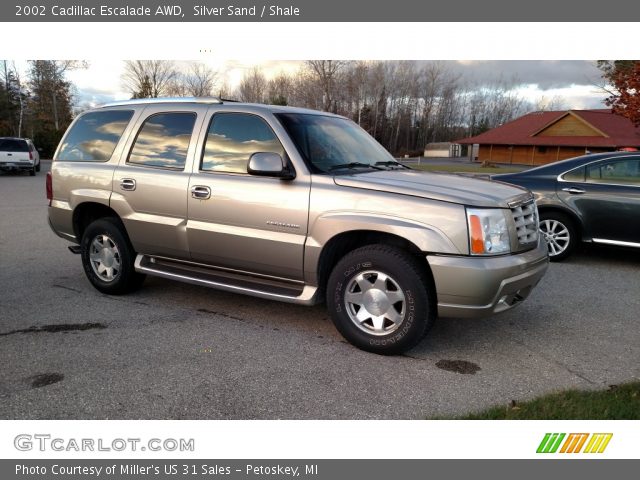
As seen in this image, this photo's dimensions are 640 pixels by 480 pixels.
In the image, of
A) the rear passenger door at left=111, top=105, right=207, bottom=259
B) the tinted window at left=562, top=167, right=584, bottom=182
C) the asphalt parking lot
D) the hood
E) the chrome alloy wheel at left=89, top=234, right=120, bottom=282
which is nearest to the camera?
the asphalt parking lot

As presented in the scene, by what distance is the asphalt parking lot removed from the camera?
3303 mm

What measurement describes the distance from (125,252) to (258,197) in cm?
183

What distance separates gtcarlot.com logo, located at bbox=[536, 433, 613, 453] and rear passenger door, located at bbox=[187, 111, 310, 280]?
7.29 feet

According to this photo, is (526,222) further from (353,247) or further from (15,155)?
(15,155)

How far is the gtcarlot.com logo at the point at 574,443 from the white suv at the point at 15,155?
2658 centimetres

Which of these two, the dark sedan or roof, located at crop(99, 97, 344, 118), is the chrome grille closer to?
roof, located at crop(99, 97, 344, 118)

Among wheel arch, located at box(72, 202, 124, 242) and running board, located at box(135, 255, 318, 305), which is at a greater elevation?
wheel arch, located at box(72, 202, 124, 242)

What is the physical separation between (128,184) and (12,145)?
917 inches

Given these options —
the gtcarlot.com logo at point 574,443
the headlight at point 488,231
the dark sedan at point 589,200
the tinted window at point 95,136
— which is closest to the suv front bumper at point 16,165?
the tinted window at point 95,136

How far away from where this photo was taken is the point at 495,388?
3.58 metres

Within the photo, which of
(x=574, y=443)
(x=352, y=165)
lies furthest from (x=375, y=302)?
(x=574, y=443)

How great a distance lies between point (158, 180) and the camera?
16.2 feet

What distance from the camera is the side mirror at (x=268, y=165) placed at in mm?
4152

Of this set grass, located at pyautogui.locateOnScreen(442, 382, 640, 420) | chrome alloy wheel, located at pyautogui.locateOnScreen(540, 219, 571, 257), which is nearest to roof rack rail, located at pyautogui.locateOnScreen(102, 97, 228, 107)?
grass, located at pyautogui.locateOnScreen(442, 382, 640, 420)
